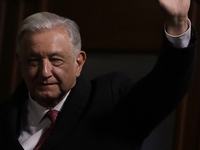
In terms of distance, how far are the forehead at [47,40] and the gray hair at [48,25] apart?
0.05 feet

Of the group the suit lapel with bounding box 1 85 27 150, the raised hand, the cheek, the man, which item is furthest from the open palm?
the suit lapel with bounding box 1 85 27 150

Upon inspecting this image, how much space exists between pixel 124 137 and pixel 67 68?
0.30 m

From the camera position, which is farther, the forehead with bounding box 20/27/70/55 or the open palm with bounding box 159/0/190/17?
the forehead with bounding box 20/27/70/55

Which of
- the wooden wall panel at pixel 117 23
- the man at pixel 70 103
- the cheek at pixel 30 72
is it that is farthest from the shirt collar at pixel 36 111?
the wooden wall panel at pixel 117 23

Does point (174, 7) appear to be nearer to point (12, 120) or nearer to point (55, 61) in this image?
point (55, 61)

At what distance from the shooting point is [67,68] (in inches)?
48.4

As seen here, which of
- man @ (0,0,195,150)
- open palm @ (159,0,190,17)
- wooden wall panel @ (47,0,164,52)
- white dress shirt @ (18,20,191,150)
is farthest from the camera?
wooden wall panel @ (47,0,164,52)

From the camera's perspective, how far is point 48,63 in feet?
3.94

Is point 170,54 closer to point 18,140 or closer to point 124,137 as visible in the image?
point 124,137

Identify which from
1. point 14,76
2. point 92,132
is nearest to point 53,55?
point 92,132

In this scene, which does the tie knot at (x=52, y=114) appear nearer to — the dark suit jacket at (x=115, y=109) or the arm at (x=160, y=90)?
the dark suit jacket at (x=115, y=109)

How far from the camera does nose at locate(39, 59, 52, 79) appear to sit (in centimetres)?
119

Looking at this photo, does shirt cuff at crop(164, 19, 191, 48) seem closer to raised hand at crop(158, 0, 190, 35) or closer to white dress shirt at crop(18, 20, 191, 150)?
raised hand at crop(158, 0, 190, 35)

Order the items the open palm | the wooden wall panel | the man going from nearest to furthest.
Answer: the open palm
the man
the wooden wall panel
